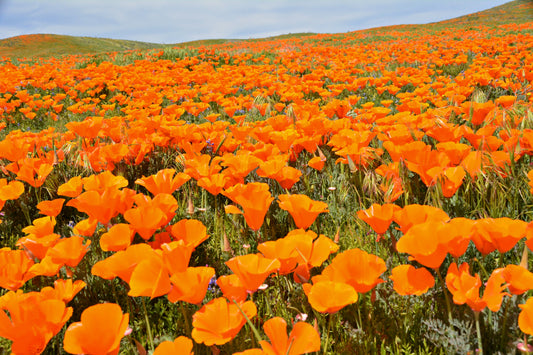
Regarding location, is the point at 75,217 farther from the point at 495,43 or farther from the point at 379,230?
the point at 495,43

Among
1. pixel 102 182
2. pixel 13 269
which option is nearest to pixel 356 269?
pixel 13 269

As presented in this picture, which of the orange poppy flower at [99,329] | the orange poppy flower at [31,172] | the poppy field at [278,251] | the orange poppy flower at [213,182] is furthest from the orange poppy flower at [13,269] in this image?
the orange poppy flower at [31,172]

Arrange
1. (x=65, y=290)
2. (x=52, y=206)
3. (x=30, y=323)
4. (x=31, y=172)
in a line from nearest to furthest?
(x=30, y=323)
(x=65, y=290)
(x=52, y=206)
(x=31, y=172)

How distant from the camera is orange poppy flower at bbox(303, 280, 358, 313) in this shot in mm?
903

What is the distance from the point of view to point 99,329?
0.88m

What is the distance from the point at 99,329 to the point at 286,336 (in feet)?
1.52

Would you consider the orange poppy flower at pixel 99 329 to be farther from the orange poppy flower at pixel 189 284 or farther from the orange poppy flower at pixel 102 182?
the orange poppy flower at pixel 102 182

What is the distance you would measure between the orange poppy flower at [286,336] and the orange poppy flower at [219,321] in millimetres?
99

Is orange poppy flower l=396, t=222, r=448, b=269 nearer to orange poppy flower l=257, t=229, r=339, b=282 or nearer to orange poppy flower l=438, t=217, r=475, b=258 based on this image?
orange poppy flower l=438, t=217, r=475, b=258

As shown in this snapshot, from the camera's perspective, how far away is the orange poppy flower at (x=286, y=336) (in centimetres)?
82

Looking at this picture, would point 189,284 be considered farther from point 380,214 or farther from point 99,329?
point 380,214

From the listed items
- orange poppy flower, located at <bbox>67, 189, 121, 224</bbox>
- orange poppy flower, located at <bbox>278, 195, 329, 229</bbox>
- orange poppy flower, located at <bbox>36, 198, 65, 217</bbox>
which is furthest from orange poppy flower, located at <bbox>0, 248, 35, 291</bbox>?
orange poppy flower, located at <bbox>278, 195, 329, 229</bbox>

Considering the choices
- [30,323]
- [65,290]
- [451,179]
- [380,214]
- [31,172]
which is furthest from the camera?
[31,172]

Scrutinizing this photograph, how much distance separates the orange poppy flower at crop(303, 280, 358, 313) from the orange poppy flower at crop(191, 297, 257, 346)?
0.56ft
